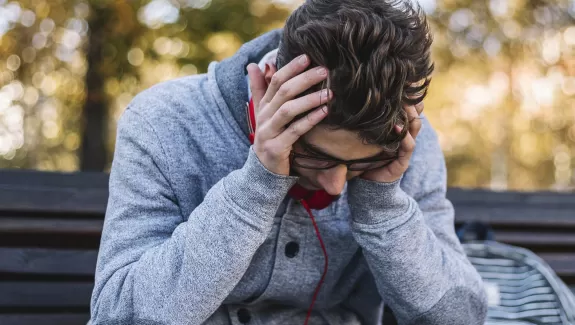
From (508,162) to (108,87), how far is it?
1419cm

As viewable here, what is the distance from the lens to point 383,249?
1804mm

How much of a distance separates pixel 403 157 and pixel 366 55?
15.3 inches

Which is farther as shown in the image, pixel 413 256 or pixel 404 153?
pixel 413 256

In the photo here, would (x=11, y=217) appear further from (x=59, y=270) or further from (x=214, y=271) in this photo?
(x=214, y=271)

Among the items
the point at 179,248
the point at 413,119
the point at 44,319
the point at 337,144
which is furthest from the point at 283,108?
the point at 44,319

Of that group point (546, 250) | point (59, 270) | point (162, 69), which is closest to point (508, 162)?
point (162, 69)

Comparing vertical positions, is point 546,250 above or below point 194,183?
below

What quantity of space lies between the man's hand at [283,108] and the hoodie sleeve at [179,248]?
54 mm

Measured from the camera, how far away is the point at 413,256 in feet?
6.00

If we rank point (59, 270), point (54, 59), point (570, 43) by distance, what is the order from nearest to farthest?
1. point (59, 270)
2. point (54, 59)
3. point (570, 43)

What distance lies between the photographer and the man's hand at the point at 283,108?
146cm

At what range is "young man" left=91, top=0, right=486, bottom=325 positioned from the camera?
4.78 ft

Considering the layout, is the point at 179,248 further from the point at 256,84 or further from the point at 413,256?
the point at 413,256

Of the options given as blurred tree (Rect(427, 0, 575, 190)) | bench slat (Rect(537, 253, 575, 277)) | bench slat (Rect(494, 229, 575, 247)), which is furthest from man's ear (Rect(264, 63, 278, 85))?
blurred tree (Rect(427, 0, 575, 190))
